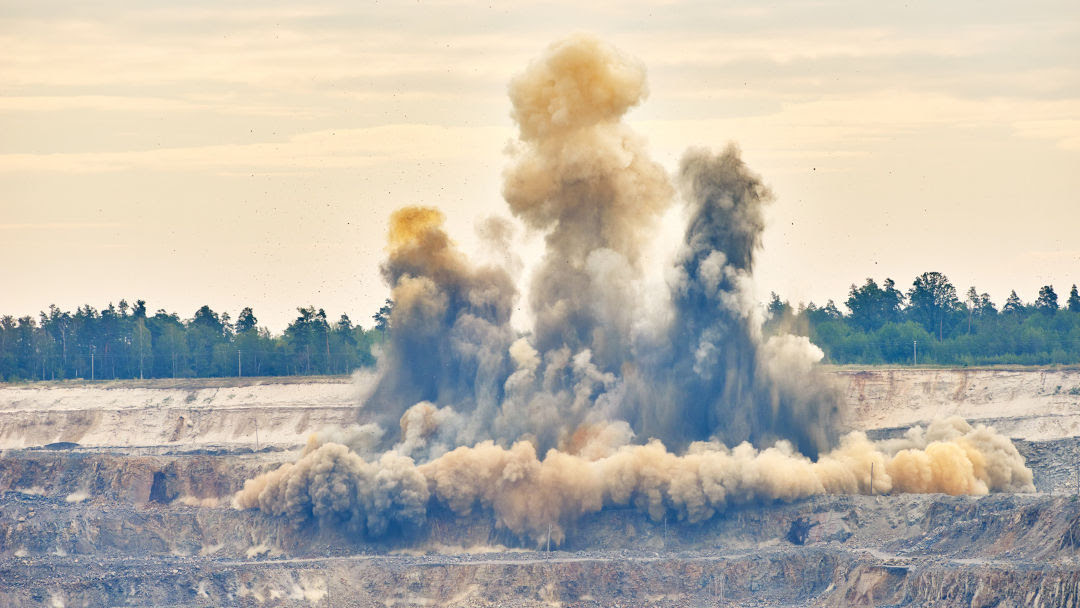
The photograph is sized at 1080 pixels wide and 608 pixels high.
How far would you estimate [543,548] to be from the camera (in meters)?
128

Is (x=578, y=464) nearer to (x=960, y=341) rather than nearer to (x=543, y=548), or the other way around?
(x=543, y=548)

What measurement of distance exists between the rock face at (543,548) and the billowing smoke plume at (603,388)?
6.03ft

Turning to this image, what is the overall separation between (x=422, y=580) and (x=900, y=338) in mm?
71345

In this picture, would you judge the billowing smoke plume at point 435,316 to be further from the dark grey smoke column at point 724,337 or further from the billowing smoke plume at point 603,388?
the dark grey smoke column at point 724,337

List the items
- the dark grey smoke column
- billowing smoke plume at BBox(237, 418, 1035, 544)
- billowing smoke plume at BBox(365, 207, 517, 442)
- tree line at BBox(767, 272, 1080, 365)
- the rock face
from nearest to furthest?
1. the rock face
2. billowing smoke plume at BBox(237, 418, 1035, 544)
3. the dark grey smoke column
4. billowing smoke plume at BBox(365, 207, 517, 442)
5. tree line at BBox(767, 272, 1080, 365)

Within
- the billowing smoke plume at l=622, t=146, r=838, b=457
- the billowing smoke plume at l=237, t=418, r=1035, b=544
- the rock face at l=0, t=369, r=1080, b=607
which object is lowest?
the rock face at l=0, t=369, r=1080, b=607

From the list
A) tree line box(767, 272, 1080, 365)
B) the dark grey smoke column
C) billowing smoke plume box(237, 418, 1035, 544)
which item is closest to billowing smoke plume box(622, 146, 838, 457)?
the dark grey smoke column

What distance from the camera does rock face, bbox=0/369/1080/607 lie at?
368 ft

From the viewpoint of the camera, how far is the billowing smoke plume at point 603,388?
13000 centimetres

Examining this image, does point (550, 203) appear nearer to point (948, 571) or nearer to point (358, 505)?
point (358, 505)

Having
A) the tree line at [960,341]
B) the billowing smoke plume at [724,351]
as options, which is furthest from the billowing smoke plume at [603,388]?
the tree line at [960,341]

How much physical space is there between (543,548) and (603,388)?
1237cm

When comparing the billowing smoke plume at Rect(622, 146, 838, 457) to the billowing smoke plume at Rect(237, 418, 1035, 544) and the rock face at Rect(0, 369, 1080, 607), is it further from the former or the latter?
the rock face at Rect(0, 369, 1080, 607)

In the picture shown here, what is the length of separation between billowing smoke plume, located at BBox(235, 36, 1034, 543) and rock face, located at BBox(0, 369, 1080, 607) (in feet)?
6.03
